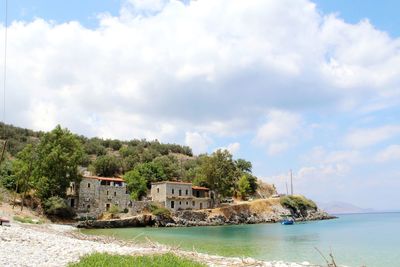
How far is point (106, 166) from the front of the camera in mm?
93625

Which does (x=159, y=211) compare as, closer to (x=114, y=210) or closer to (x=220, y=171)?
(x=114, y=210)

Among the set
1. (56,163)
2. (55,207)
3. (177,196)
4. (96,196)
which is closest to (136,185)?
(177,196)

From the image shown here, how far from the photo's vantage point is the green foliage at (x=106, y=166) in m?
92.8

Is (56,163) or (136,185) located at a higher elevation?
(56,163)

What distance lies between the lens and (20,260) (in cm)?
1568

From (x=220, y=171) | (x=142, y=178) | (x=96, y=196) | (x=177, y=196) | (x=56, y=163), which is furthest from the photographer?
(x=220, y=171)

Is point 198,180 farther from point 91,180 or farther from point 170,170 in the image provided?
point 91,180

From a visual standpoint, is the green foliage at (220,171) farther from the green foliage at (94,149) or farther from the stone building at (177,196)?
the green foliage at (94,149)

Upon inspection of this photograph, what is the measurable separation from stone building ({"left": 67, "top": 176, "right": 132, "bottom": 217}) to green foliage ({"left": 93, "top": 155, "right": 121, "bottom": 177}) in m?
20.1

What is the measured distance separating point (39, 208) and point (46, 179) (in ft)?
14.2

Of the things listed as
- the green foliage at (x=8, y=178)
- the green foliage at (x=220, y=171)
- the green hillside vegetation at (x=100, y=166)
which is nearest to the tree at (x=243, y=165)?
the green hillside vegetation at (x=100, y=166)

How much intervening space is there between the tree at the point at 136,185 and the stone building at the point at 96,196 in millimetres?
3491

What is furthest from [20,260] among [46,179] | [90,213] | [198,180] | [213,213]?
[198,180]

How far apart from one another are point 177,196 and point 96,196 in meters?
15.4
